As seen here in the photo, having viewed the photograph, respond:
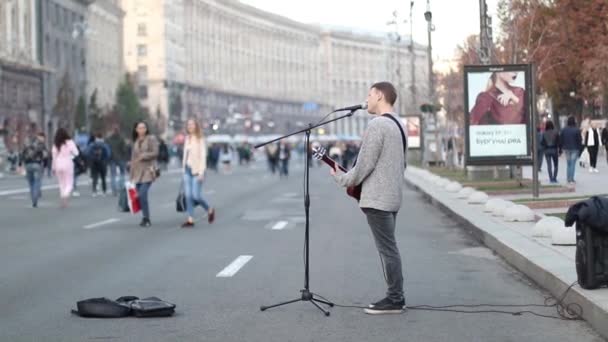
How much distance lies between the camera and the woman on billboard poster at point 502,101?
25.1m

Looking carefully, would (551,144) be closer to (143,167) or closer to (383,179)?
(143,167)

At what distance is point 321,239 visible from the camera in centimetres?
1797

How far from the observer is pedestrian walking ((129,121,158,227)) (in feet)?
68.3

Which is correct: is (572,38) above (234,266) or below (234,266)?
above

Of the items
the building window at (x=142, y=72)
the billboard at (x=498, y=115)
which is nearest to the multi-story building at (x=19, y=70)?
the building window at (x=142, y=72)

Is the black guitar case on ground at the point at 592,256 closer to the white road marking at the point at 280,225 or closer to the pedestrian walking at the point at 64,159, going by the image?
the white road marking at the point at 280,225

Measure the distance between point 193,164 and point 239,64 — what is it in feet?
448

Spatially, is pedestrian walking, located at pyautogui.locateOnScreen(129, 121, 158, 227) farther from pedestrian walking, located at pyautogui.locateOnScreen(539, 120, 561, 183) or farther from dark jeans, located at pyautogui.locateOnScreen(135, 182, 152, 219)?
pedestrian walking, located at pyautogui.locateOnScreen(539, 120, 561, 183)

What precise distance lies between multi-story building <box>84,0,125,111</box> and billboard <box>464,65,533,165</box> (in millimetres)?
71849

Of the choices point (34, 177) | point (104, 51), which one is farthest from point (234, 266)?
point (104, 51)

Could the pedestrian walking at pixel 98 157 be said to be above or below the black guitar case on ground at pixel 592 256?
above

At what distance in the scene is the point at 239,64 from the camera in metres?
156

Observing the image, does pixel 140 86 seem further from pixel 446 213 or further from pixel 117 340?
pixel 117 340

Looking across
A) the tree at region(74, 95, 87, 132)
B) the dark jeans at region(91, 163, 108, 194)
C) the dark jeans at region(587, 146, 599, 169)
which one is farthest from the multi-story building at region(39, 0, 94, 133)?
the dark jeans at region(91, 163, 108, 194)
